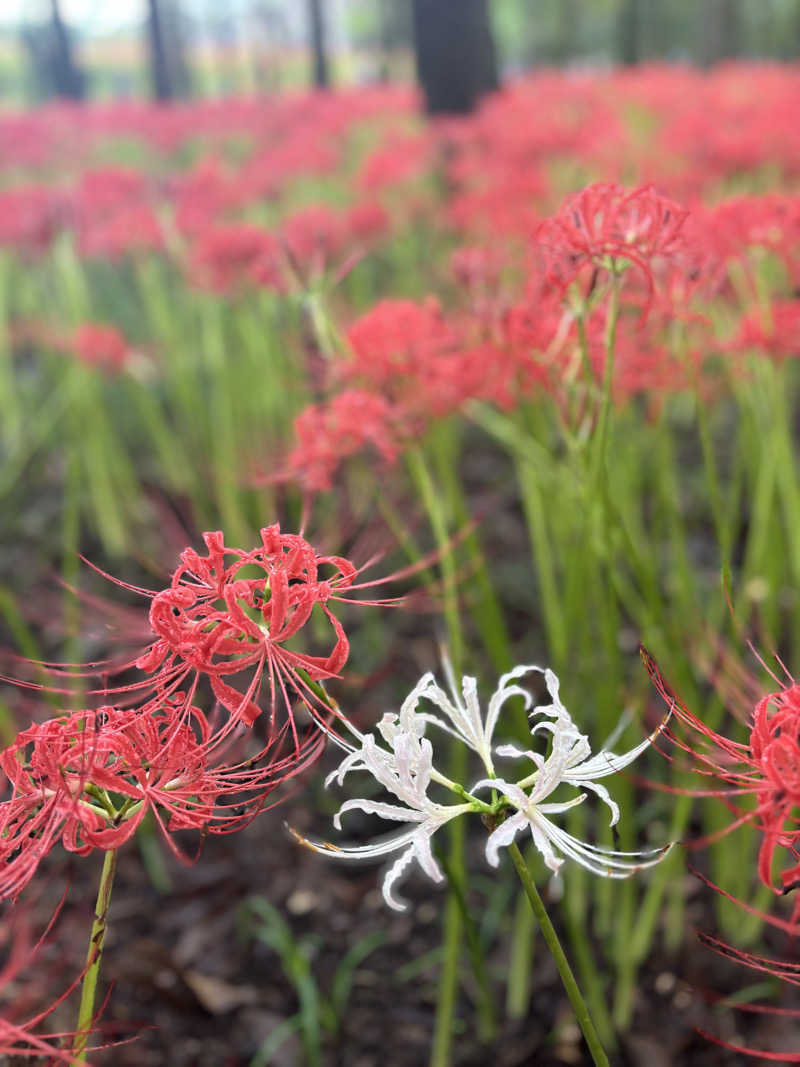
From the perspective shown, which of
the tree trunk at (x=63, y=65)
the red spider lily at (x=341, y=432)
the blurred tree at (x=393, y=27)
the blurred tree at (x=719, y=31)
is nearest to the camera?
the red spider lily at (x=341, y=432)

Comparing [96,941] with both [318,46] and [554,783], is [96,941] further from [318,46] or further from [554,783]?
[318,46]

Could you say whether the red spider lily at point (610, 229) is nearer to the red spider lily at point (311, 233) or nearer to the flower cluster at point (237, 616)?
the flower cluster at point (237, 616)

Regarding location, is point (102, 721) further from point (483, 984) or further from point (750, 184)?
point (750, 184)

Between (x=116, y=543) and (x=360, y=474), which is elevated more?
(x=360, y=474)

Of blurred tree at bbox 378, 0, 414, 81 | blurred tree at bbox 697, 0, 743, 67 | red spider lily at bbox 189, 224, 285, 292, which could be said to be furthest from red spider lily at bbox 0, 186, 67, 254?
blurred tree at bbox 378, 0, 414, 81

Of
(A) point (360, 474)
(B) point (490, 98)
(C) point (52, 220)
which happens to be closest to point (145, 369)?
(C) point (52, 220)

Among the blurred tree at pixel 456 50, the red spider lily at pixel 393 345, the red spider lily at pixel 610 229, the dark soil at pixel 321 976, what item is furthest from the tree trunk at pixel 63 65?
the red spider lily at pixel 610 229
